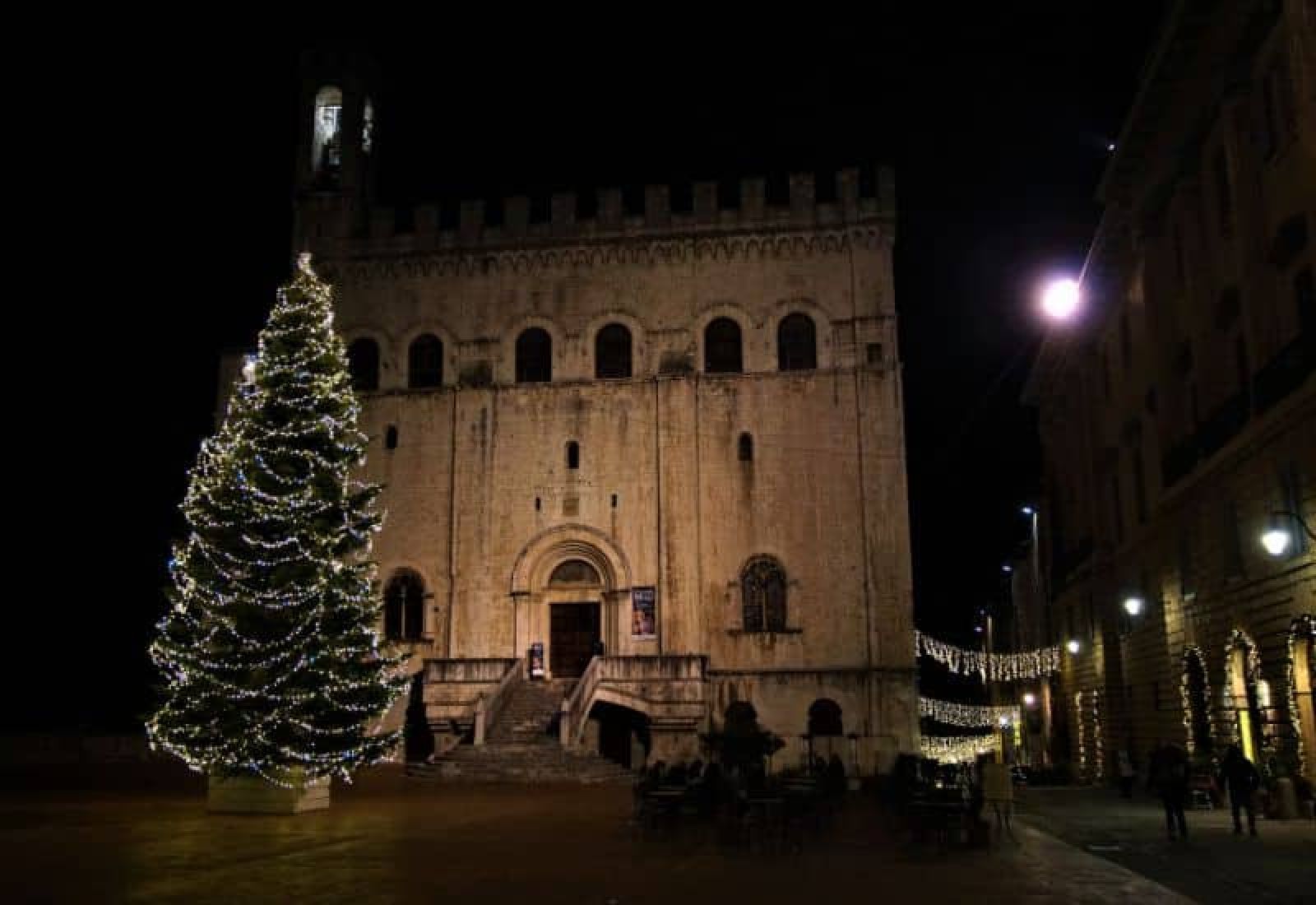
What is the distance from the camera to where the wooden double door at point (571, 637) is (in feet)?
112

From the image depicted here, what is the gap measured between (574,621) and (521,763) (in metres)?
7.32

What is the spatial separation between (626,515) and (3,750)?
18164 mm

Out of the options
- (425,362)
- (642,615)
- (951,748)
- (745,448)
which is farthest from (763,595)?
(425,362)

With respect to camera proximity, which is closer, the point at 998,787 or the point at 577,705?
the point at 998,787

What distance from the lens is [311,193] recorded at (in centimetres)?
3788

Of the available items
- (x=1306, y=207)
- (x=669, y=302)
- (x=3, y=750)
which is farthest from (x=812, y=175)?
(x=3, y=750)

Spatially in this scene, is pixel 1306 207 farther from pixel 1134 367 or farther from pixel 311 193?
pixel 311 193

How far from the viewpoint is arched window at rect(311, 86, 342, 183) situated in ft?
125

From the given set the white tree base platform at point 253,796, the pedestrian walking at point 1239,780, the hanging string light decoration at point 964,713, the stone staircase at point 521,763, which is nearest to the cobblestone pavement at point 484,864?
the white tree base platform at point 253,796

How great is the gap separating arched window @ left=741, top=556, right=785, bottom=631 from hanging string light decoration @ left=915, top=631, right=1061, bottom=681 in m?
Result: 3.88

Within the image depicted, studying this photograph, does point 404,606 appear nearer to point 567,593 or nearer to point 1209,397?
point 567,593

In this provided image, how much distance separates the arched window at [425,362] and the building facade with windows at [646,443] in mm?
61

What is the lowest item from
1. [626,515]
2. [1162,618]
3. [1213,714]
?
[1213,714]

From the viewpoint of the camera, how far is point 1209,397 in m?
22.7
